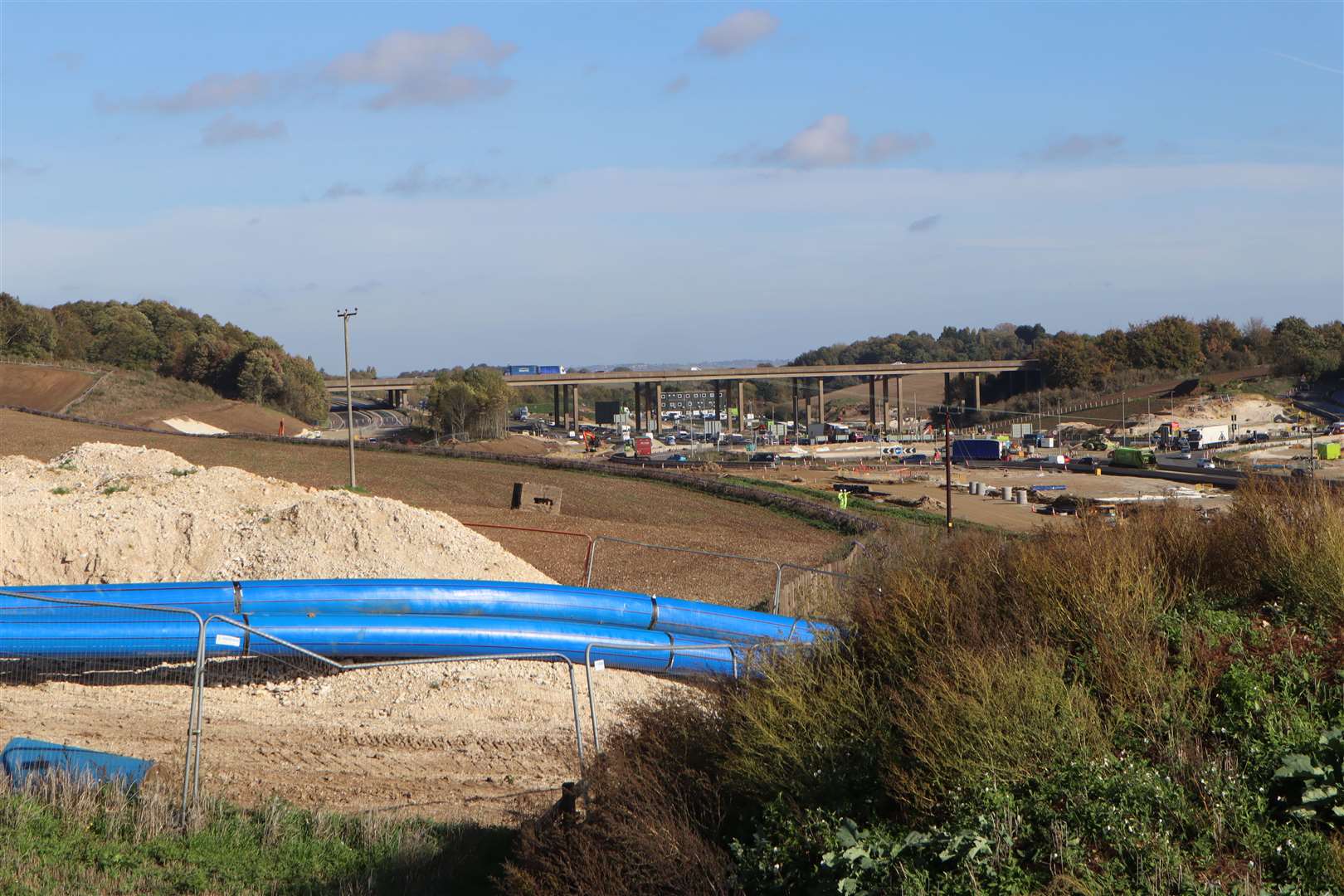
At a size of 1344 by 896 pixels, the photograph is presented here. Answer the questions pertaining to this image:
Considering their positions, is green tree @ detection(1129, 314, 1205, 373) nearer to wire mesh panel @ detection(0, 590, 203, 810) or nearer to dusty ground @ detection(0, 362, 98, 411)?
dusty ground @ detection(0, 362, 98, 411)

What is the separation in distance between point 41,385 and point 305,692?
80078 millimetres

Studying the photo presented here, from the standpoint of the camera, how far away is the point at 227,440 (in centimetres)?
5197

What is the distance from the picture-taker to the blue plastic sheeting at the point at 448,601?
47.8ft

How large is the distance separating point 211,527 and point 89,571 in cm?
198

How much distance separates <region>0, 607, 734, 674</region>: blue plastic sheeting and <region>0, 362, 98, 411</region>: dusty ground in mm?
72973

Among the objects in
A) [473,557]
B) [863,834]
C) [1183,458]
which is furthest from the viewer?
[1183,458]

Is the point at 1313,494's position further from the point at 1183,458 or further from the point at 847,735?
the point at 1183,458

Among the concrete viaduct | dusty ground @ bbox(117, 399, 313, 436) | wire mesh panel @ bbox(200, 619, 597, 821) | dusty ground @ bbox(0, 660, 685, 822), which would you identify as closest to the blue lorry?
dusty ground @ bbox(117, 399, 313, 436)

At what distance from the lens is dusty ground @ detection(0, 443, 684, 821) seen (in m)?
11.0

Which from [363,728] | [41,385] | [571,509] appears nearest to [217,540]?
[363,728]

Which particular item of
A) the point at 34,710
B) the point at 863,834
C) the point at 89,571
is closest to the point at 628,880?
the point at 863,834

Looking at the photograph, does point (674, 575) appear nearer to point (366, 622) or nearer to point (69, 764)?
point (366, 622)

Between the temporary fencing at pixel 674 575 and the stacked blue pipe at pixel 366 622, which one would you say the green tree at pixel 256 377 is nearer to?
the temporary fencing at pixel 674 575

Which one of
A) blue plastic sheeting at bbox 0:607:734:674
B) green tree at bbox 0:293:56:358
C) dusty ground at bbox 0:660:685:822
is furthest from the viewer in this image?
green tree at bbox 0:293:56:358
